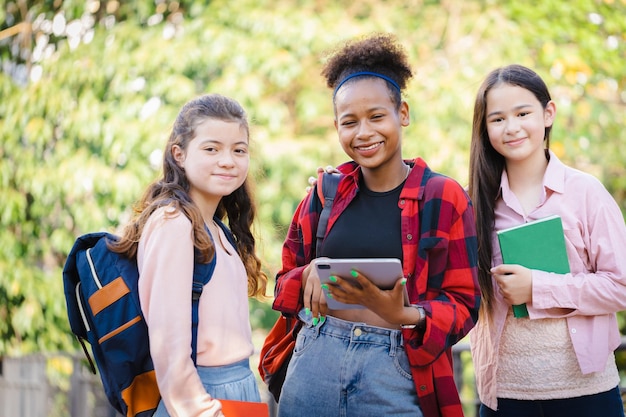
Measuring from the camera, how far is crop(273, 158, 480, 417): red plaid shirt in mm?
2096

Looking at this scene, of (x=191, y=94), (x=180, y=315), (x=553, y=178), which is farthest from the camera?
(x=191, y=94)

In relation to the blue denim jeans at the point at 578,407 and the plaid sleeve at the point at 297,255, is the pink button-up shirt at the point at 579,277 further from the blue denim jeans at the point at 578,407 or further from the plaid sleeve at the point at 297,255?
the plaid sleeve at the point at 297,255

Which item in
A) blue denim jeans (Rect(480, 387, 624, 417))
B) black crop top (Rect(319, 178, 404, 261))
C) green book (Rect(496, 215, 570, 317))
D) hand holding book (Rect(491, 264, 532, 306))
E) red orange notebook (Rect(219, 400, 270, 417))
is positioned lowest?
blue denim jeans (Rect(480, 387, 624, 417))

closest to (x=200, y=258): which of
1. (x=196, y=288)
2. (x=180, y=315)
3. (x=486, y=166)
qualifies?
(x=196, y=288)

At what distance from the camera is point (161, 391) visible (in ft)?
6.86

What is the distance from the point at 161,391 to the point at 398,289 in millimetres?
701

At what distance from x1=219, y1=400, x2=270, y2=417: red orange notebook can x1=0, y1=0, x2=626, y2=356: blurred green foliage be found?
3313 mm

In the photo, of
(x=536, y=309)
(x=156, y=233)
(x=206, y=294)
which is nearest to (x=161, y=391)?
(x=206, y=294)

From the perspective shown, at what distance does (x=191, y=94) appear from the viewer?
18.7 feet

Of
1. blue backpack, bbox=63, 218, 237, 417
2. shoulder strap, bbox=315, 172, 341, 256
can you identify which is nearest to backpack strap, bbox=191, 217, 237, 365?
blue backpack, bbox=63, 218, 237, 417

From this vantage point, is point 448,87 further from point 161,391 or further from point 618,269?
point 161,391

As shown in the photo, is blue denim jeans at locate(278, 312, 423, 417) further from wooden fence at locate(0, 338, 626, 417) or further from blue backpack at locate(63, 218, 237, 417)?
wooden fence at locate(0, 338, 626, 417)

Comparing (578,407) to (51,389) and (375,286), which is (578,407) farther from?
(51,389)

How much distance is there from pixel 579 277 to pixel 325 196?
0.85 metres
